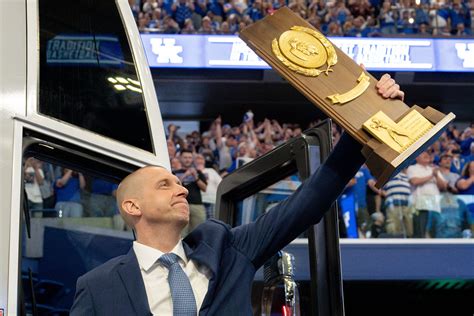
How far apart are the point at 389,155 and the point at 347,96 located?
312mm

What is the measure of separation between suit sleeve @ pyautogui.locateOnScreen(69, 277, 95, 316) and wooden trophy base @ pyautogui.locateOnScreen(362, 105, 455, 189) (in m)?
0.95

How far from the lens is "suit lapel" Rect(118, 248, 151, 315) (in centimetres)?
270

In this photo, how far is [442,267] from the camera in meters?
10.4

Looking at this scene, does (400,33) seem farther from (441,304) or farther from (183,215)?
(183,215)

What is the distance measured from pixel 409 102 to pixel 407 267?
9153 millimetres

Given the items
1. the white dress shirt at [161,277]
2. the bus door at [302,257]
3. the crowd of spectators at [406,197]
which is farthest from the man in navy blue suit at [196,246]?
the crowd of spectators at [406,197]


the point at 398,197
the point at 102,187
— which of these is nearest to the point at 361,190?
the point at 398,197

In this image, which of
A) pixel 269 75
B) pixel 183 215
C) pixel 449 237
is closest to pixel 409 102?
pixel 269 75

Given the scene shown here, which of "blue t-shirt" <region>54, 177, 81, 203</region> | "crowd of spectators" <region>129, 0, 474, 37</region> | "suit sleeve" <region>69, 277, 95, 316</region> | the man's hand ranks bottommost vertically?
"suit sleeve" <region>69, 277, 95, 316</region>

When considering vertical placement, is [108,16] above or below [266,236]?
above

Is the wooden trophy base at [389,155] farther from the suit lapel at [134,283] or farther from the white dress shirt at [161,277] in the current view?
the suit lapel at [134,283]

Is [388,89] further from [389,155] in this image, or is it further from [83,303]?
[83,303]

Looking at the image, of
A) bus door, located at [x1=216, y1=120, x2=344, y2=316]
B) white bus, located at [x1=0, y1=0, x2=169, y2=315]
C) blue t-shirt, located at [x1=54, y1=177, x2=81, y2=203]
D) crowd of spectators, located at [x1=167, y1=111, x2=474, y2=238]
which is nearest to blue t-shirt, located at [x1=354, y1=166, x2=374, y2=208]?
crowd of spectators, located at [x1=167, y1=111, x2=474, y2=238]

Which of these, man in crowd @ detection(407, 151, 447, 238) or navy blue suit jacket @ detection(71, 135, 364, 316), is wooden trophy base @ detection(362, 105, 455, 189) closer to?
navy blue suit jacket @ detection(71, 135, 364, 316)
